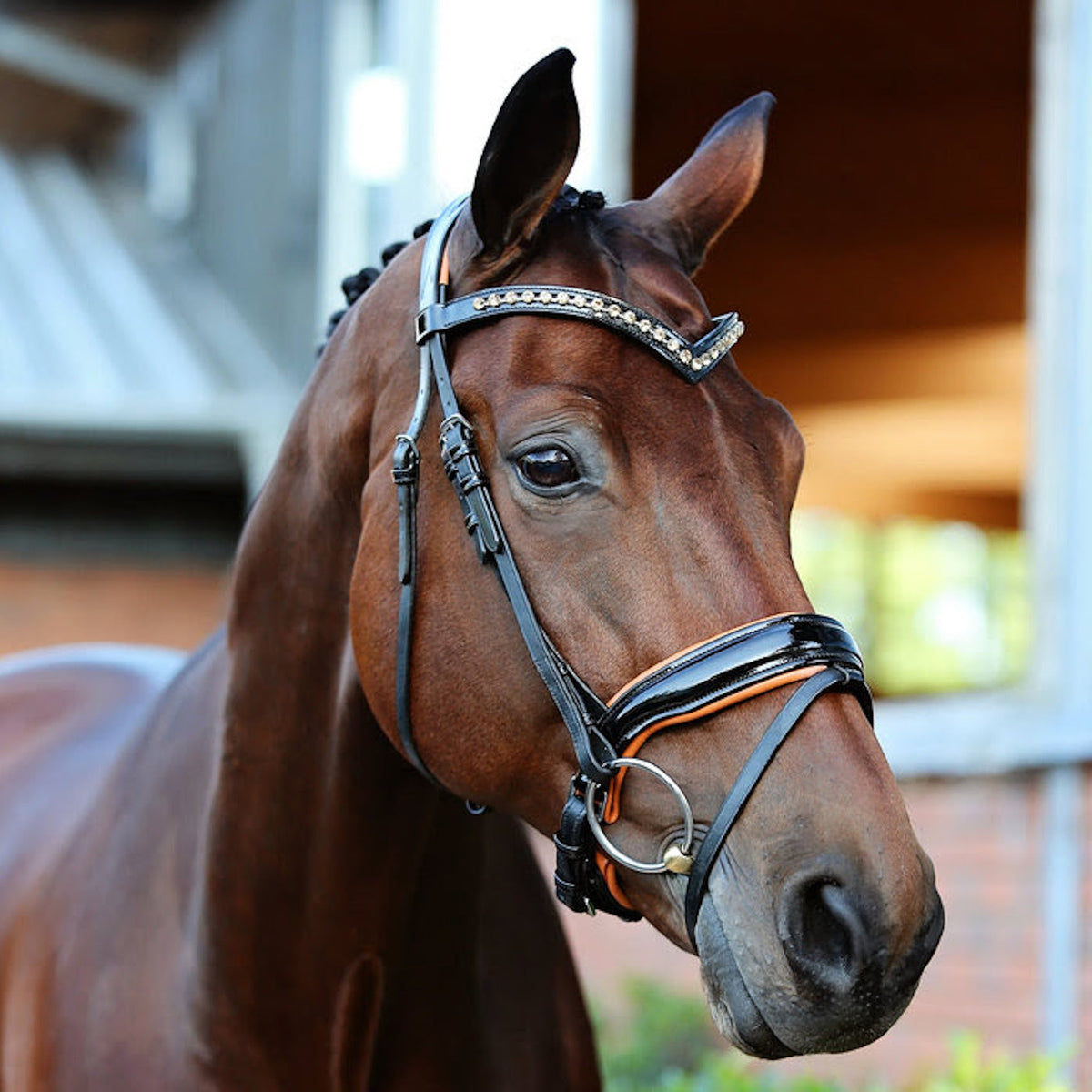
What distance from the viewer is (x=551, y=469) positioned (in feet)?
5.13

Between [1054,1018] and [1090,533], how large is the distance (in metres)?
1.38

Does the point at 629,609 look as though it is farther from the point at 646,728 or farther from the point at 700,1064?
the point at 700,1064

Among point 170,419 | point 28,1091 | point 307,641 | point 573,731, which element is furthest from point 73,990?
point 170,419

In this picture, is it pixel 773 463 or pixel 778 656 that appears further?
pixel 773 463

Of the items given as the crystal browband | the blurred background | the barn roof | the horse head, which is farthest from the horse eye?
the barn roof

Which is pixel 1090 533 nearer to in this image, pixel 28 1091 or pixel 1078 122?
pixel 1078 122

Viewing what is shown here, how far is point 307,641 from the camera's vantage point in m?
1.86

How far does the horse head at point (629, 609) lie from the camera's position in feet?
4.46

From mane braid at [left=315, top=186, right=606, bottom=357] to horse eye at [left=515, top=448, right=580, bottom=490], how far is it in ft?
1.09

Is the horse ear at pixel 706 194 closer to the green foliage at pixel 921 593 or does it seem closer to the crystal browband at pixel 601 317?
the crystal browband at pixel 601 317

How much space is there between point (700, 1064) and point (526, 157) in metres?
3.38

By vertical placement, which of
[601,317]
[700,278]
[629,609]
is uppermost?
[700,278]

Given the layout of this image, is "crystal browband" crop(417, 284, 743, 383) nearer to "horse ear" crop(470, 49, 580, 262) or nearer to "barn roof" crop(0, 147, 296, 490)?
"horse ear" crop(470, 49, 580, 262)

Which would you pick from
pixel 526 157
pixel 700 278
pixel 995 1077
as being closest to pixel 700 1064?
pixel 995 1077
